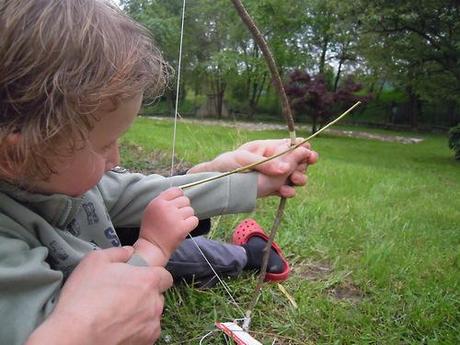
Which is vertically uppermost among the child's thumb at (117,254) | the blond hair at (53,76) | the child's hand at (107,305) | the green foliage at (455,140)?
the blond hair at (53,76)

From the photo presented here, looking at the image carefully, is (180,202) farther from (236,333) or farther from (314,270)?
(314,270)

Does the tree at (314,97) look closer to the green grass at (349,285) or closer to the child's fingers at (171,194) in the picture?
the green grass at (349,285)

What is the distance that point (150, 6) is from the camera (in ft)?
7.08

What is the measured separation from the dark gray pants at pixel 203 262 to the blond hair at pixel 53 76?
2.04 feet

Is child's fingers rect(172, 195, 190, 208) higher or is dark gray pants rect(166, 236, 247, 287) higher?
child's fingers rect(172, 195, 190, 208)

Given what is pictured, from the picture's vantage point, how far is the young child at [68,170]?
736 millimetres

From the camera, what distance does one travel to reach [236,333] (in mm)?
1116

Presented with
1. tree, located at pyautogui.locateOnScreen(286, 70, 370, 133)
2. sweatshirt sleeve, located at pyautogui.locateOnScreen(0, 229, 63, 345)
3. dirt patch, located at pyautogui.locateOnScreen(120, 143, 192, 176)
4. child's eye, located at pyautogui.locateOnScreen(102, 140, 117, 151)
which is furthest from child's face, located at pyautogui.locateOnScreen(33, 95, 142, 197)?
tree, located at pyautogui.locateOnScreen(286, 70, 370, 133)

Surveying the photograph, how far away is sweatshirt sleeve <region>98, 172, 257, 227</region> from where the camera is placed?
123 cm

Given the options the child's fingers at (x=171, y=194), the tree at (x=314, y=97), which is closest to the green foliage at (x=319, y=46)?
the child's fingers at (x=171, y=194)

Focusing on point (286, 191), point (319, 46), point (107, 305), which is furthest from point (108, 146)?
point (319, 46)

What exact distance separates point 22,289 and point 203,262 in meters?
0.70

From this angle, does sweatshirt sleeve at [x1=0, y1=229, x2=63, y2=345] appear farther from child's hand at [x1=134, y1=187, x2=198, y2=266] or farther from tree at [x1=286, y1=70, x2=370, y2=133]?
tree at [x1=286, y1=70, x2=370, y2=133]

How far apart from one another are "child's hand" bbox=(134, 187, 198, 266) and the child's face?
0.15 meters
